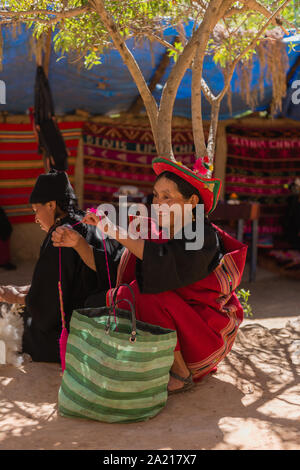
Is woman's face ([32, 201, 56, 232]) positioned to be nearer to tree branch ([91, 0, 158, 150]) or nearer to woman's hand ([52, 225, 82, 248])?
woman's hand ([52, 225, 82, 248])

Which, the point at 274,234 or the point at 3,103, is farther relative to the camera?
the point at 274,234

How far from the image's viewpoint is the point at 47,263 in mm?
3068

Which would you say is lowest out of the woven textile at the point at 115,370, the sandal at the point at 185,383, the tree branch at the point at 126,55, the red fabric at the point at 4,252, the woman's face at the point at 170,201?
the red fabric at the point at 4,252

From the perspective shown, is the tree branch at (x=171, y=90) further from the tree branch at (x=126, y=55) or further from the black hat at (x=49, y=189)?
the black hat at (x=49, y=189)

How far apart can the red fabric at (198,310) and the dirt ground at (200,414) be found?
0.26m

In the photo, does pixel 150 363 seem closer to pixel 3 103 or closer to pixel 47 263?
pixel 47 263

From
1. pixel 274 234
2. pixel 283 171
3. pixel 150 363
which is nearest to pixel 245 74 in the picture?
pixel 283 171

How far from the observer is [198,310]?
2701mm

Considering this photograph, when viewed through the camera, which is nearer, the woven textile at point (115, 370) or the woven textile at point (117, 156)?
the woven textile at point (115, 370)

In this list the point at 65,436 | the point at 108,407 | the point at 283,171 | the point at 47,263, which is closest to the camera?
the point at 65,436

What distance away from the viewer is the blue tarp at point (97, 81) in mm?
5897

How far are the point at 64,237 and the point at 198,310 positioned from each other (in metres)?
0.80

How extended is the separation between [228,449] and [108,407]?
582mm

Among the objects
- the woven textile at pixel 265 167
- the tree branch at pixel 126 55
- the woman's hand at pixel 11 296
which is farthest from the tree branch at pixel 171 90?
the woven textile at pixel 265 167
